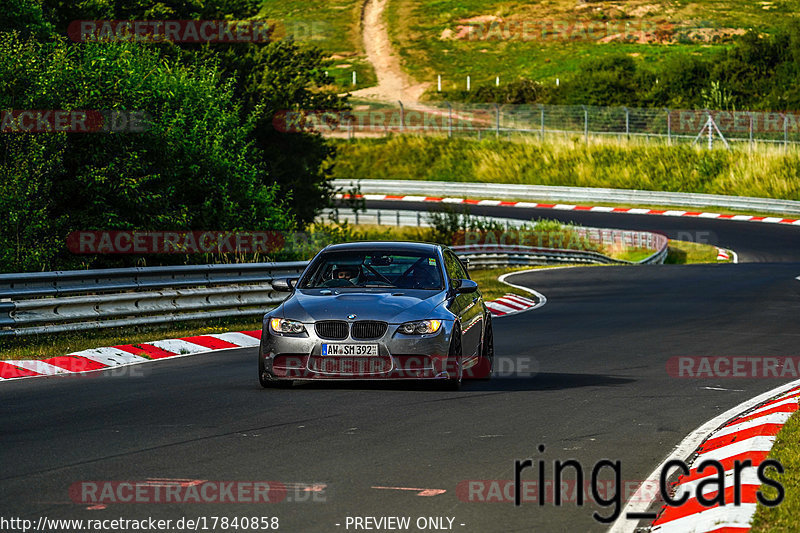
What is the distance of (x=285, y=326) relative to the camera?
11719 mm

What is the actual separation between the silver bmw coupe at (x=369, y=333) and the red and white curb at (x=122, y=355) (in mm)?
3217

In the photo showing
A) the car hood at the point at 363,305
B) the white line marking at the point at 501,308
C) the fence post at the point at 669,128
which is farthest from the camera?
the fence post at the point at 669,128

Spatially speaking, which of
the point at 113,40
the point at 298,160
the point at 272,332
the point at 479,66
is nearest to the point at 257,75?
the point at 298,160

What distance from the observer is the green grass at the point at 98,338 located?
15102 millimetres

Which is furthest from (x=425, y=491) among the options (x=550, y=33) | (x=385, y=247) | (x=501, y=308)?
(x=550, y=33)

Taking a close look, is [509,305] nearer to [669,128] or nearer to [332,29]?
[669,128]

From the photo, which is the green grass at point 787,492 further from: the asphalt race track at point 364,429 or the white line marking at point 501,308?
the white line marking at point 501,308

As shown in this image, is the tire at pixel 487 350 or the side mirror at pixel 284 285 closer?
the side mirror at pixel 284 285

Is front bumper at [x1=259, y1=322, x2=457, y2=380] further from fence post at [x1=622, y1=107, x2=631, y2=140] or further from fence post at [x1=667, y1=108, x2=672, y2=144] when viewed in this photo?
fence post at [x1=622, y1=107, x2=631, y2=140]

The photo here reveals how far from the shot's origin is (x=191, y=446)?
28.8 ft

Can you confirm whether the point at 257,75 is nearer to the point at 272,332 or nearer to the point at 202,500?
the point at 272,332

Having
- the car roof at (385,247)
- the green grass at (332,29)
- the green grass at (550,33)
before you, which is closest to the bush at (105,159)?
the car roof at (385,247)

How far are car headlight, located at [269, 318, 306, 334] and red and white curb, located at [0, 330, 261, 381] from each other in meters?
3.25

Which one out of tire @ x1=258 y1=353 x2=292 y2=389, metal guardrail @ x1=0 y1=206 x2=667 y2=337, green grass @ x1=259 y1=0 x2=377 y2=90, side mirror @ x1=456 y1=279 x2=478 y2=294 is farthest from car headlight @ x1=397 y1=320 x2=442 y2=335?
green grass @ x1=259 y1=0 x2=377 y2=90
